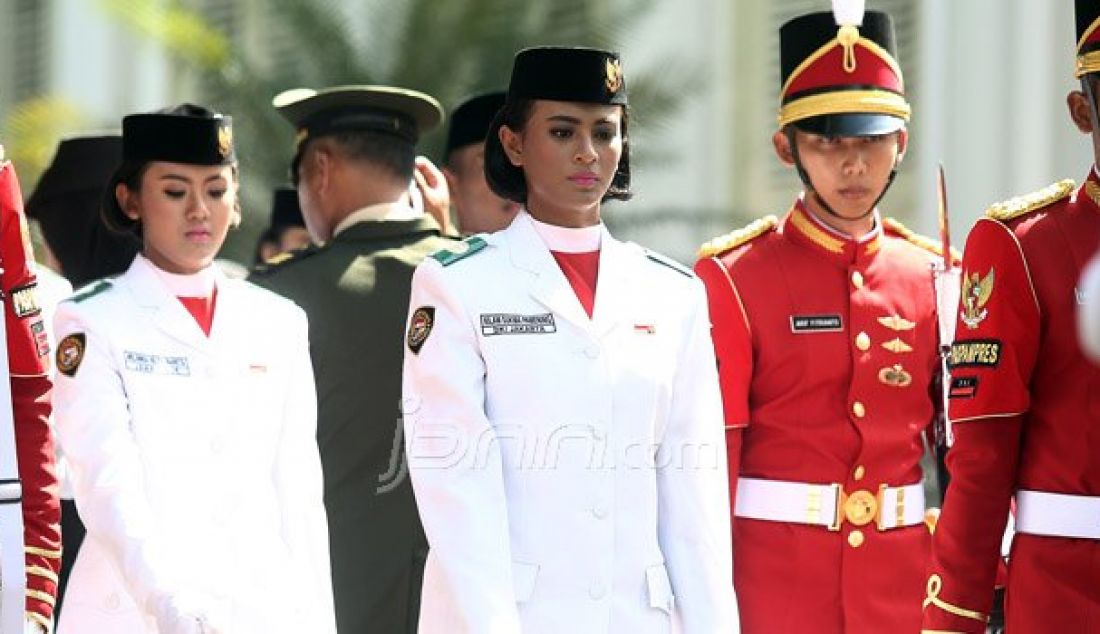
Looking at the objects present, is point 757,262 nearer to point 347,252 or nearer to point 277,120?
point 347,252

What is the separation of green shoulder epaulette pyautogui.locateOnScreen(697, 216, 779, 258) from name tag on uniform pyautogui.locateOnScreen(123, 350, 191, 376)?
52.1 inches

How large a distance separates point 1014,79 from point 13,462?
33.6 feet

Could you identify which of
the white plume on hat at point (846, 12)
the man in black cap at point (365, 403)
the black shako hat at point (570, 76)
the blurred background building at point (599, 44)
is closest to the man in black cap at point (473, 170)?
the man in black cap at point (365, 403)

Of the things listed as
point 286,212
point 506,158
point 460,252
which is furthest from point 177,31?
point 460,252

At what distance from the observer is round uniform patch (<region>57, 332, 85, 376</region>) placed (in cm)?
605

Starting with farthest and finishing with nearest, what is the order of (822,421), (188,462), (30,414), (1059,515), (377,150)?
1. (377,150)
2. (822,421)
3. (188,462)
4. (30,414)
5. (1059,515)

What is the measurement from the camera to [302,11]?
18.4 metres

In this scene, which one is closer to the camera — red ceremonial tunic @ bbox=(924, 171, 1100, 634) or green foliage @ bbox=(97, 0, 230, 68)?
red ceremonial tunic @ bbox=(924, 171, 1100, 634)

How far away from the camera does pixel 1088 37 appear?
5.21 metres

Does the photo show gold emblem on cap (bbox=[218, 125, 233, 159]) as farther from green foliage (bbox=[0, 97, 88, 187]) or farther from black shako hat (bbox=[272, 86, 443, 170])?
green foliage (bbox=[0, 97, 88, 187])

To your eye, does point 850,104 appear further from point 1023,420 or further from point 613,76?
point 1023,420

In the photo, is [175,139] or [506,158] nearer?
[506,158]

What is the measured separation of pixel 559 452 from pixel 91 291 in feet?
5.11

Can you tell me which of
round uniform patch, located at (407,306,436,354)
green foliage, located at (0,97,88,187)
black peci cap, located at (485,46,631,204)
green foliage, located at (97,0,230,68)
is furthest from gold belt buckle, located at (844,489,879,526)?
green foliage, located at (0,97,88,187)
